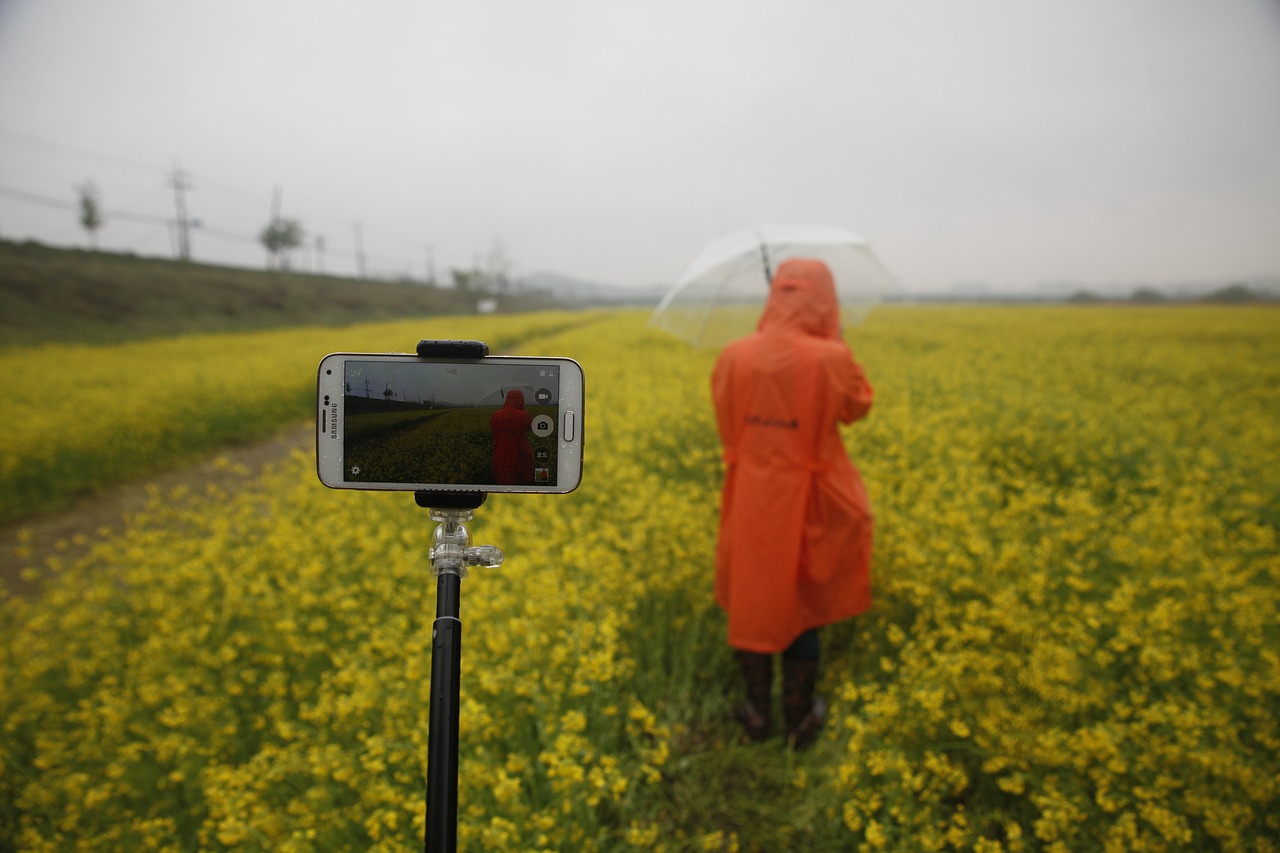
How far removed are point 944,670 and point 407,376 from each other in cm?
189

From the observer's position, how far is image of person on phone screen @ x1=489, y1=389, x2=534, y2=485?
2.66 feet

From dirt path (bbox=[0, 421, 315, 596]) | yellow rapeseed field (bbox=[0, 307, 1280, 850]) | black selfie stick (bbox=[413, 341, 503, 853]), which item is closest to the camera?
black selfie stick (bbox=[413, 341, 503, 853])

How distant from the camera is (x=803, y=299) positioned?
2133 mm

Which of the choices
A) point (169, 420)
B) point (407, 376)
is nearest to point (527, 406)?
point (407, 376)

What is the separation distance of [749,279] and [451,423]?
8.82ft

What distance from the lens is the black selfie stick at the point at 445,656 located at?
2.43 feet

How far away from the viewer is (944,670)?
1.91 m

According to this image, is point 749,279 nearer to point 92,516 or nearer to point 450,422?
point 450,422

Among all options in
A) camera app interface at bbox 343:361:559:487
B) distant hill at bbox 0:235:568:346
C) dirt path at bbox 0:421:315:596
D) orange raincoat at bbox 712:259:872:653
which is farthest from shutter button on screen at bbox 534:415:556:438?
distant hill at bbox 0:235:568:346

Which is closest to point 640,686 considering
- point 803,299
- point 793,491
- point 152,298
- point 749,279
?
point 793,491

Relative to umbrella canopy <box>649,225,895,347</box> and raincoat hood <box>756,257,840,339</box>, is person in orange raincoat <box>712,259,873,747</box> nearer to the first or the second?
raincoat hood <box>756,257,840,339</box>

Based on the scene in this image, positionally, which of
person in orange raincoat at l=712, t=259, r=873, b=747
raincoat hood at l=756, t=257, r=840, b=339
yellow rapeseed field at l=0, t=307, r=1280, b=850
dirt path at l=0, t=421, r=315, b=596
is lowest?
dirt path at l=0, t=421, r=315, b=596

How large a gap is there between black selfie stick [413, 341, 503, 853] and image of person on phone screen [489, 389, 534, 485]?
0.05 metres

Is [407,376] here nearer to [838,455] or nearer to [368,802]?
[368,802]
